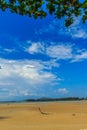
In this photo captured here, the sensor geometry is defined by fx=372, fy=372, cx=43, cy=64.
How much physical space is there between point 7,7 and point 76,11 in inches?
74.0

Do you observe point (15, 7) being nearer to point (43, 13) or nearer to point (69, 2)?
point (43, 13)

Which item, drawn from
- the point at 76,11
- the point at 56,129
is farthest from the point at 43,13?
the point at 56,129

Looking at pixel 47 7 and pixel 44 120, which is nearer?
pixel 47 7

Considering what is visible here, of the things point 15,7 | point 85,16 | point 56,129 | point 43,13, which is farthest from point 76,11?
point 56,129

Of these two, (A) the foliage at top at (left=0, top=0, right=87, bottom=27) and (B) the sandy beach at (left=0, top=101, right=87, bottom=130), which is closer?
(A) the foliage at top at (left=0, top=0, right=87, bottom=27)

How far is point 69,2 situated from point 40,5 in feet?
2.59

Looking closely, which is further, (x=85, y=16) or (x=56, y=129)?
(x=56, y=129)

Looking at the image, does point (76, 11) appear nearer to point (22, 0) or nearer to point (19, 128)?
point (22, 0)

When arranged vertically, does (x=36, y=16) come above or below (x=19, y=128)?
above

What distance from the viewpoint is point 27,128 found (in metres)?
21.0

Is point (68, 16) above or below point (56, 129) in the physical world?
above

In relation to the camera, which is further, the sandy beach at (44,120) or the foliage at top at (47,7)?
the sandy beach at (44,120)

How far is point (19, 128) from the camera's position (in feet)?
69.1

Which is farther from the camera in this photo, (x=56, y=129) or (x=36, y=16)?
(x=56, y=129)
